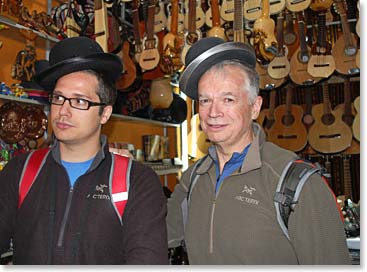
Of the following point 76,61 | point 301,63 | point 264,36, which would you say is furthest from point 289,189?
point 301,63

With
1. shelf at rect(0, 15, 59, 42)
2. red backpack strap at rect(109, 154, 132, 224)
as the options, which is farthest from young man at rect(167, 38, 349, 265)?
shelf at rect(0, 15, 59, 42)

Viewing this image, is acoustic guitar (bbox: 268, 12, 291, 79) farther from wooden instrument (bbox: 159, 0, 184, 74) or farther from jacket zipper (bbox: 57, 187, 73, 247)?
jacket zipper (bbox: 57, 187, 73, 247)

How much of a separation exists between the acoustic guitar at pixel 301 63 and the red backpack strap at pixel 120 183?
253 centimetres

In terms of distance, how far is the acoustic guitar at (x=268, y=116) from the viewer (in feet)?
14.9

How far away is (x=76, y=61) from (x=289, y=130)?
3209mm

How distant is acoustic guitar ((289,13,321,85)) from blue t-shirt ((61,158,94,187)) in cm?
257

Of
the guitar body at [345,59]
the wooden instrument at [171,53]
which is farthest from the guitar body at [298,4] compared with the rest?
the wooden instrument at [171,53]

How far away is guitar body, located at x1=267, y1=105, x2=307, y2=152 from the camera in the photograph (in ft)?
14.2

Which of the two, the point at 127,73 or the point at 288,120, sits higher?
the point at 127,73

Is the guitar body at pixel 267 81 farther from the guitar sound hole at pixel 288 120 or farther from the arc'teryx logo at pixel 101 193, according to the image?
the arc'teryx logo at pixel 101 193

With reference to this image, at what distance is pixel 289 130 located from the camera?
A: 14.5 ft

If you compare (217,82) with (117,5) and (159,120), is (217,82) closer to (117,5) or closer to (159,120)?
(117,5)

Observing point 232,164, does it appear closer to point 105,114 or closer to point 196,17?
point 105,114

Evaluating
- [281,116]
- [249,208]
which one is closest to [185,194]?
[249,208]
